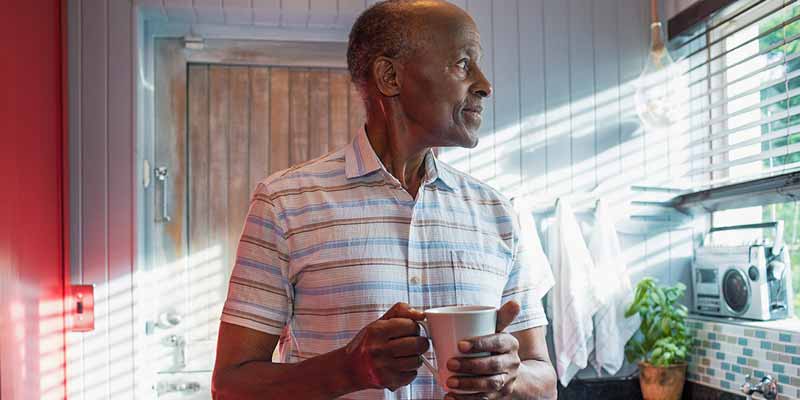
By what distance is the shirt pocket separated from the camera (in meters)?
1.24

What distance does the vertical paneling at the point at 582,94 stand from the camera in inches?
113

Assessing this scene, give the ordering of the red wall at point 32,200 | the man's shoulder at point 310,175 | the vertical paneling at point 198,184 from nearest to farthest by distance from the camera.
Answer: the man's shoulder at point 310,175
the red wall at point 32,200
the vertical paneling at point 198,184

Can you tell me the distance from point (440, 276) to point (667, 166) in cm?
190

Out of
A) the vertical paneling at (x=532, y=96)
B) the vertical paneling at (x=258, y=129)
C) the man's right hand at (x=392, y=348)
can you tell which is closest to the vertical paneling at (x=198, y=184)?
the vertical paneling at (x=258, y=129)

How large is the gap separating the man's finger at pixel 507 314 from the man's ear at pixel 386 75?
0.42 m

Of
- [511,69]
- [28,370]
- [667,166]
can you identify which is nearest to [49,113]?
[28,370]

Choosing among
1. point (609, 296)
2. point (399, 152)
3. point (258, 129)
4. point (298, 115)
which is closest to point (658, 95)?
point (609, 296)

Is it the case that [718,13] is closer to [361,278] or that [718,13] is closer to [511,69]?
[511,69]

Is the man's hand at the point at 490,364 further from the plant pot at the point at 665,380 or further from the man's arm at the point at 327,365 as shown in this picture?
the plant pot at the point at 665,380

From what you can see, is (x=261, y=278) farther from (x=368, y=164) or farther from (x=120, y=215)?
(x=120, y=215)

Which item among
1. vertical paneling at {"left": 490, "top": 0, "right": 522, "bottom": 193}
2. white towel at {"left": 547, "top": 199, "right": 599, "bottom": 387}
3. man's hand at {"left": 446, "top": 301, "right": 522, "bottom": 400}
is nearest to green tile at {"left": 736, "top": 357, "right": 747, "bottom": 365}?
white towel at {"left": 547, "top": 199, "right": 599, "bottom": 387}

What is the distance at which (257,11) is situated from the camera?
8.76ft

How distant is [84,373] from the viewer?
2.52 meters

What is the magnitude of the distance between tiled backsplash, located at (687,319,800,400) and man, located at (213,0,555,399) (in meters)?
1.23
